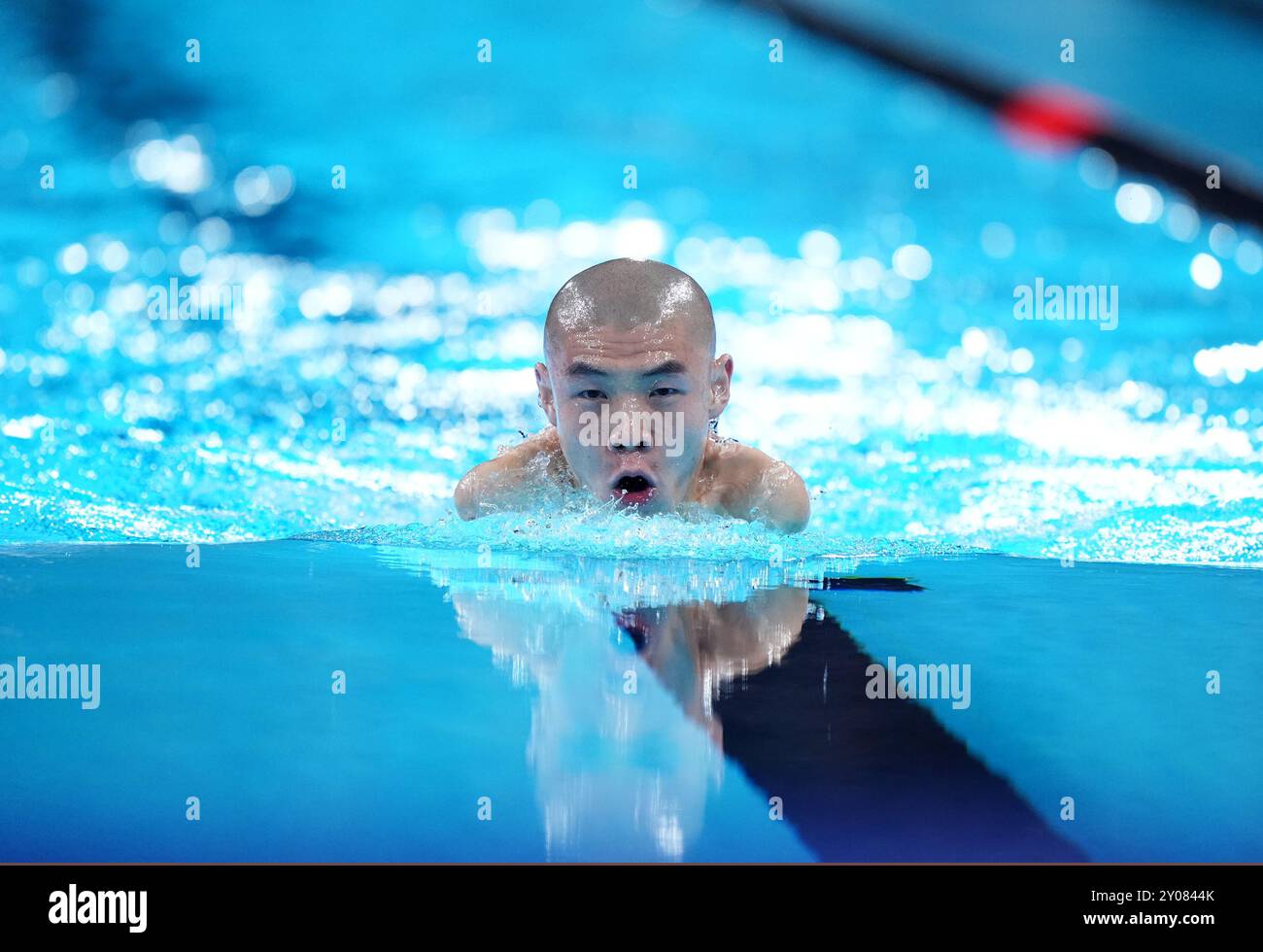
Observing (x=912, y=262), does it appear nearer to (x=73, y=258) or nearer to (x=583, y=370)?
(x=73, y=258)

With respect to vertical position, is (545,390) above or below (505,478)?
above

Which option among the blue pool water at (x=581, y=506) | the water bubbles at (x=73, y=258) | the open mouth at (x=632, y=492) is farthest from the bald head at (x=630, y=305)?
the water bubbles at (x=73, y=258)

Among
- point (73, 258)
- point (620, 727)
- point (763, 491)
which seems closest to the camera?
point (620, 727)

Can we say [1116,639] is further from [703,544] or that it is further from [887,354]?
[887,354]

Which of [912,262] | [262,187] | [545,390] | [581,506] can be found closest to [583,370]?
[545,390]

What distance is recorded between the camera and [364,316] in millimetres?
8164

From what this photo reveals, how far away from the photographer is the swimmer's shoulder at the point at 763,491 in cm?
364

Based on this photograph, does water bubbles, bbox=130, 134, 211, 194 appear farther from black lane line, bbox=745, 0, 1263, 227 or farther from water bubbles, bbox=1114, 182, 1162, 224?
water bubbles, bbox=1114, 182, 1162, 224

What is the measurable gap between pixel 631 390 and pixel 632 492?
323 mm

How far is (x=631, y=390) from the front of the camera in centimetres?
322

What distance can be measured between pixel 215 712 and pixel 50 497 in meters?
→ 2.80

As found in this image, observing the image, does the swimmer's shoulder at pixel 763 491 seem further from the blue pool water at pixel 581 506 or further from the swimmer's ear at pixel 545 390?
the swimmer's ear at pixel 545 390
